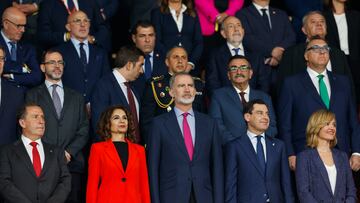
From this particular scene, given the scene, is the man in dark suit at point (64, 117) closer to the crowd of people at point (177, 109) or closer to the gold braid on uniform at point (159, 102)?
the crowd of people at point (177, 109)

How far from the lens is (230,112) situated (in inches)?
359

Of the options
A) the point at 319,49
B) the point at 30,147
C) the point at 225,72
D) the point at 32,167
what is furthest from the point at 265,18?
the point at 32,167

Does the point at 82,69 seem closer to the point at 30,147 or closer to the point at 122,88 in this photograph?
the point at 122,88

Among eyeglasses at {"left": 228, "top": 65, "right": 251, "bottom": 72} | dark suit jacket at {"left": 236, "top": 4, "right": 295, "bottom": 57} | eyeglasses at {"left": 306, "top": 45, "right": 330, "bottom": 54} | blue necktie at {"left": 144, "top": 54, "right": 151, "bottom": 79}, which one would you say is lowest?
eyeglasses at {"left": 228, "top": 65, "right": 251, "bottom": 72}

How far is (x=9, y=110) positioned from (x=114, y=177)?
1.37 m

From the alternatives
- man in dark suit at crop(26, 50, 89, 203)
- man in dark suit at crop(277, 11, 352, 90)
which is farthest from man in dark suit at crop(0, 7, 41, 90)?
man in dark suit at crop(277, 11, 352, 90)

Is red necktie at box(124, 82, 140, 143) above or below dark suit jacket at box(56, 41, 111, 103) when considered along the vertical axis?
below

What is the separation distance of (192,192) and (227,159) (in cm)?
50

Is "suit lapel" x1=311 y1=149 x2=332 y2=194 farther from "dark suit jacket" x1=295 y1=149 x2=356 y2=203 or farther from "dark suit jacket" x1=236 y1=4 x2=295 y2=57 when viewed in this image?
"dark suit jacket" x1=236 y1=4 x2=295 y2=57

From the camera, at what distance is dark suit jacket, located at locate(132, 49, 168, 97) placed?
10.1 meters

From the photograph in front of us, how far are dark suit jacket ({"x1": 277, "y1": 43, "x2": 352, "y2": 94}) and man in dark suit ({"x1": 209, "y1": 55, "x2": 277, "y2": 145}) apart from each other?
2.71ft

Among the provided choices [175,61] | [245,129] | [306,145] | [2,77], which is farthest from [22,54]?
[306,145]

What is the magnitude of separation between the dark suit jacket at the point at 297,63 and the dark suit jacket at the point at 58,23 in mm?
2279

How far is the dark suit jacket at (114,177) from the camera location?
26.5 feet
